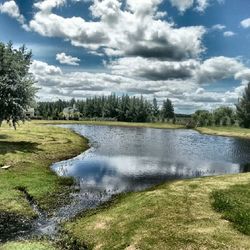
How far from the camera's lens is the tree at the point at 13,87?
2608 inches

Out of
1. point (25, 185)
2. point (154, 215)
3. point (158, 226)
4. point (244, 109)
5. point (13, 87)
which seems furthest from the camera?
point (244, 109)

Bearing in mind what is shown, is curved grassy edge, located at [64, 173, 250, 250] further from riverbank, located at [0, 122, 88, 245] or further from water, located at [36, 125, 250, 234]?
riverbank, located at [0, 122, 88, 245]

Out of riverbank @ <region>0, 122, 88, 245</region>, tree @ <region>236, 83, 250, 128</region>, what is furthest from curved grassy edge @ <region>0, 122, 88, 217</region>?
tree @ <region>236, 83, 250, 128</region>

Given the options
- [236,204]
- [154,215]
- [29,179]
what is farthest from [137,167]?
[154,215]

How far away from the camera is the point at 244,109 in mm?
188750

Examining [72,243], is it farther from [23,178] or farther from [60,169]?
[60,169]

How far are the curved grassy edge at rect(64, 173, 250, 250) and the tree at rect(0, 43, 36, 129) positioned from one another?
122 feet

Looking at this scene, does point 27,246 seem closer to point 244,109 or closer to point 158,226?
point 158,226

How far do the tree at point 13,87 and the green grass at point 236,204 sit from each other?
41937 mm

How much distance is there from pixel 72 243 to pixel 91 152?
172ft

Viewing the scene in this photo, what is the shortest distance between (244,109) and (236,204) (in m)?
164

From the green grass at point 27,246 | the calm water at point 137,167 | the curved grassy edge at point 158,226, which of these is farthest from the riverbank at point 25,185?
the curved grassy edge at point 158,226

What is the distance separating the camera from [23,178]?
4472 cm

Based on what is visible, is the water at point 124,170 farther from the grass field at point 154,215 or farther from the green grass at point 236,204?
the green grass at point 236,204
